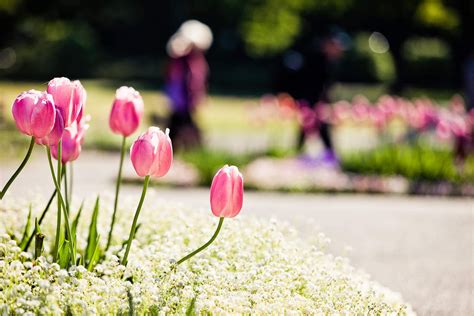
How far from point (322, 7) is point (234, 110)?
6.92 m

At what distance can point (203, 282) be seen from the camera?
13.2 ft

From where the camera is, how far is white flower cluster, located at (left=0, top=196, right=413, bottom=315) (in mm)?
3641

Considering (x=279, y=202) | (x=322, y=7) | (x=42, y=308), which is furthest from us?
(x=322, y=7)

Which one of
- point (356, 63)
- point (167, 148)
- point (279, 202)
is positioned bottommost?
point (279, 202)

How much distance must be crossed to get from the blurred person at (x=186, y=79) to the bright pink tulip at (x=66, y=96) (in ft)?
34.8

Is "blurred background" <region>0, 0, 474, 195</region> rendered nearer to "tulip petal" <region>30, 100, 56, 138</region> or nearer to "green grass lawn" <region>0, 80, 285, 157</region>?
"green grass lawn" <region>0, 80, 285, 157</region>

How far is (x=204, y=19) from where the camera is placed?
134ft

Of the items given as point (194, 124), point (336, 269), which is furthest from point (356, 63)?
point (336, 269)

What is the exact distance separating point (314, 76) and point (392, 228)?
546 centimetres

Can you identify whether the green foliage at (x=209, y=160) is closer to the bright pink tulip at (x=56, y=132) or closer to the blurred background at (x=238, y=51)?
the blurred background at (x=238, y=51)

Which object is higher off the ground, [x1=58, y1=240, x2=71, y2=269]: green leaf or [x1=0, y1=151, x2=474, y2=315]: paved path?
[x1=58, y1=240, x2=71, y2=269]: green leaf

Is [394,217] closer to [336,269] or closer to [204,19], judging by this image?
[336,269]

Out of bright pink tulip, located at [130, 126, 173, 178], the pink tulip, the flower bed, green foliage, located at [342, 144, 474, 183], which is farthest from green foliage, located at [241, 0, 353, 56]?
bright pink tulip, located at [130, 126, 173, 178]

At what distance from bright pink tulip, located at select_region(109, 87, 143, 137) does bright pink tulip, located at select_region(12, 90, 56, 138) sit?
1.70 feet
